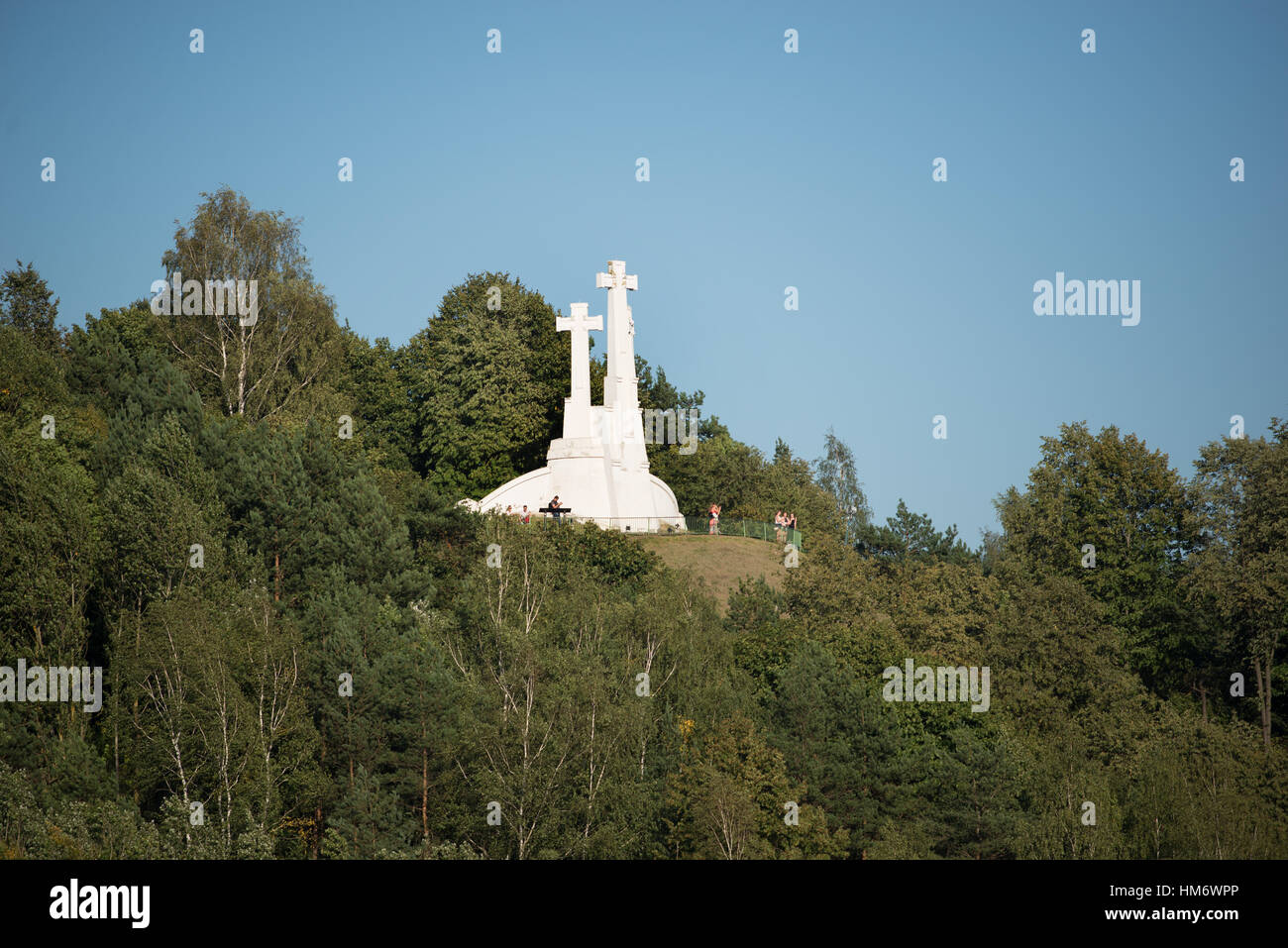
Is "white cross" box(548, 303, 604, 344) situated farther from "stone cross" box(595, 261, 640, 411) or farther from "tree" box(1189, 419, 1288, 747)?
"tree" box(1189, 419, 1288, 747)

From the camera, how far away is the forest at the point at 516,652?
114 ft

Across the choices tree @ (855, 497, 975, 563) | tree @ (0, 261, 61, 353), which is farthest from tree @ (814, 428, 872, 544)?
tree @ (0, 261, 61, 353)

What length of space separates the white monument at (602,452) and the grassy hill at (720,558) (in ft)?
6.06

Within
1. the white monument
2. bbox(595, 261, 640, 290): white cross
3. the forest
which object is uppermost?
bbox(595, 261, 640, 290): white cross

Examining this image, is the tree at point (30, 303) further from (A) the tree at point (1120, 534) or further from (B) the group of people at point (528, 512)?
(A) the tree at point (1120, 534)

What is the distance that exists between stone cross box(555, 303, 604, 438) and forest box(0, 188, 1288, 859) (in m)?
7.32

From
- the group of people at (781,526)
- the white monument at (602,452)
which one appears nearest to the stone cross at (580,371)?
the white monument at (602,452)

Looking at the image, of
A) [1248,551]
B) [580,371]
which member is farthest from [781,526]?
[1248,551]

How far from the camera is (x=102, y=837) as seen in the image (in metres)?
30.7

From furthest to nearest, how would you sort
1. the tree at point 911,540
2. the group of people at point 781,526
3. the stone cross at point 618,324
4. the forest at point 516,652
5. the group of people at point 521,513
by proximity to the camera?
the tree at point 911,540
the group of people at point 781,526
the stone cross at point 618,324
the group of people at point 521,513
the forest at point 516,652

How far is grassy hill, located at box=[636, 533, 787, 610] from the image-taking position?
183ft

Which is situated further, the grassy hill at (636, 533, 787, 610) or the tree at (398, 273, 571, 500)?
the tree at (398, 273, 571, 500)
